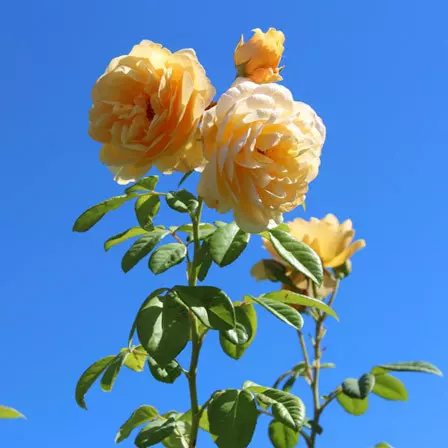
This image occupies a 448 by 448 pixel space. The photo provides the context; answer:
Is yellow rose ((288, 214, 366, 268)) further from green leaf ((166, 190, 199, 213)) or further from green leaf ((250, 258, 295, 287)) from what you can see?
green leaf ((166, 190, 199, 213))

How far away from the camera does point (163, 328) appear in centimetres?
127

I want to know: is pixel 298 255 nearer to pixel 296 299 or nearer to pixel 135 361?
pixel 296 299

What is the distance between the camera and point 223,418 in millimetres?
1318

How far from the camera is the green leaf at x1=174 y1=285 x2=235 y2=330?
1.24 m

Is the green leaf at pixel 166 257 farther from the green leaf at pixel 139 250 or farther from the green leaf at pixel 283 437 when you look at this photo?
the green leaf at pixel 283 437

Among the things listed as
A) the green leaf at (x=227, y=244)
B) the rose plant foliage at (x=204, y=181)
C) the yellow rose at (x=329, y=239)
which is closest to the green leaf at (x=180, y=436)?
the rose plant foliage at (x=204, y=181)

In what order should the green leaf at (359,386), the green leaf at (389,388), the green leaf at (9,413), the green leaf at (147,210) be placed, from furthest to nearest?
the green leaf at (389,388) < the green leaf at (359,386) < the green leaf at (147,210) < the green leaf at (9,413)

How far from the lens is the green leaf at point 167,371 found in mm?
1373

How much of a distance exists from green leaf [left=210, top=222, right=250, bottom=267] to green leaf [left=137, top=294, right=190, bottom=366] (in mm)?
130

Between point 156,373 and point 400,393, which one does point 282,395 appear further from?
point 400,393

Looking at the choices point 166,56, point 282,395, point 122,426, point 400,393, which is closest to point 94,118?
point 166,56

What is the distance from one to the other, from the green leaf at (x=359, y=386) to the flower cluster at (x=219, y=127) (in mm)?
732

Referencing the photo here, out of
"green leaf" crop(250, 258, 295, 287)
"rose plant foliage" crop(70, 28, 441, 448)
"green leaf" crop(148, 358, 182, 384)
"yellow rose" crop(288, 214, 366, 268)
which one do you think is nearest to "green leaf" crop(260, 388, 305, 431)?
"rose plant foliage" crop(70, 28, 441, 448)

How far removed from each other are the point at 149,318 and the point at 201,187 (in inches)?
11.0
